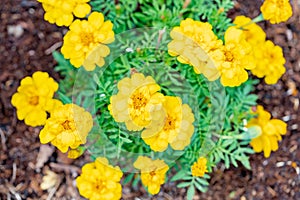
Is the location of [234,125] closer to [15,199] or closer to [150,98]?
[150,98]

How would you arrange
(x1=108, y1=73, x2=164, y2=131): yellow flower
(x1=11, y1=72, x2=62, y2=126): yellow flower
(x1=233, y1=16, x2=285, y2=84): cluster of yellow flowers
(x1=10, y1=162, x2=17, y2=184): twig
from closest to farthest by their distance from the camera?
1. (x1=108, y1=73, x2=164, y2=131): yellow flower
2. (x1=11, y1=72, x2=62, y2=126): yellow flower
3. (x1=233, y1=16, x2=285, y2=84): cluster of yellow flowers
4. (x1=10, y1=162, x2=17, y2=184): twig

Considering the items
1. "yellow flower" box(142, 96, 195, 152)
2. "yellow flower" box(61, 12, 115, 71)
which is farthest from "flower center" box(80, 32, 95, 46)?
"yellow flower" box(142, 96, 195, 152)

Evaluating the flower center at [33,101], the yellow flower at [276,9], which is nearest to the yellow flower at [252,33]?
the yellow flower at [276,9]

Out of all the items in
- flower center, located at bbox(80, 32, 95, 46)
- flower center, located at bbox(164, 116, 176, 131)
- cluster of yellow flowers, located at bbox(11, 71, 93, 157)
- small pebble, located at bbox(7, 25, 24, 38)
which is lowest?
small pebble, located at bbox(7, 25, 24, 38)

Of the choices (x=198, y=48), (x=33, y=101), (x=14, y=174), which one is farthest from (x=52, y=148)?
(x=198, y=48)

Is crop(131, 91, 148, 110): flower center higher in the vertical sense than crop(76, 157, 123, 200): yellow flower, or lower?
higher

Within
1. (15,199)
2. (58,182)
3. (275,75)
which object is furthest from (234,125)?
(15,199)

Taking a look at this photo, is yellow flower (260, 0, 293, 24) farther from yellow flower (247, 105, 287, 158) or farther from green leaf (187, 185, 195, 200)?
green leaf (187, 185, 195, 200)
